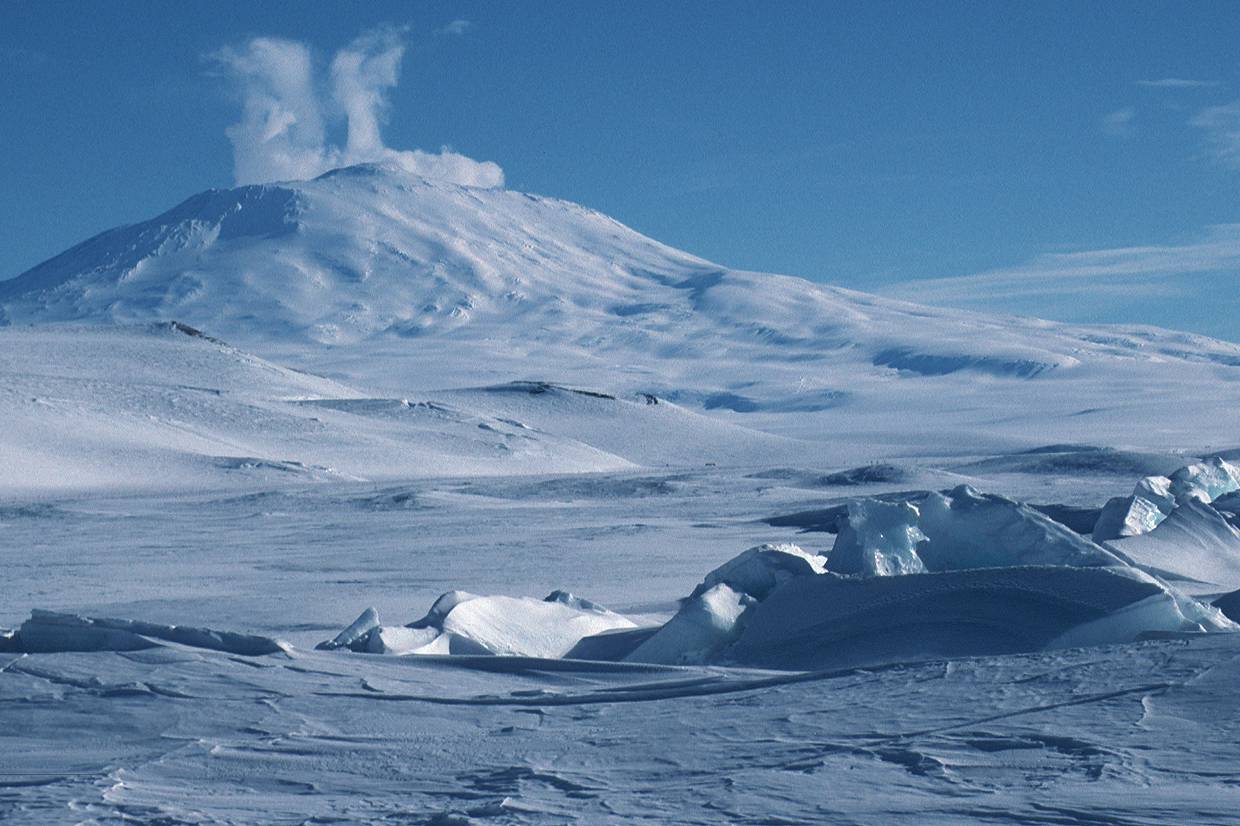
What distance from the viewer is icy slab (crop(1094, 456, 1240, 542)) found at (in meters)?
12.0

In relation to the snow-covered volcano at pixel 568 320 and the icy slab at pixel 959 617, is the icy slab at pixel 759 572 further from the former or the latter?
the snow-covered volcano at pixel 568 320

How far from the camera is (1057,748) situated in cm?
444

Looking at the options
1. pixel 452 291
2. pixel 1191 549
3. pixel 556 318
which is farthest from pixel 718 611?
pixel 452 291

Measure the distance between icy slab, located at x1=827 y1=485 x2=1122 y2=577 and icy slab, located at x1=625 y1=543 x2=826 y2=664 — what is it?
1.21 ft

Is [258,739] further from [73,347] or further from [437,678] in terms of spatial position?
[73,347]

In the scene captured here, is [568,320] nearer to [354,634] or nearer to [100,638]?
[354,634]

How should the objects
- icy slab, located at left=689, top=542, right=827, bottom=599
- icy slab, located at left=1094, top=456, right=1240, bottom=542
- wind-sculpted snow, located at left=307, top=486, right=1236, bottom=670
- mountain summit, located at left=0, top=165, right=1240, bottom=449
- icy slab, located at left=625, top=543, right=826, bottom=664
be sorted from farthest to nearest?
1. mountain summit, located at left=0, top=165, right=1240, bottom=449
2. icy slab, located at left=1094, top=456, right=1240, bottom=542
3. icy slab, located at left=689, top=542, right=827, bottom=599
4. icy slab, located at left=625, top=543, right=826, bottom=664
5. wind-sculpted snow, located at left=307, top=486, right=1236, bottom=670

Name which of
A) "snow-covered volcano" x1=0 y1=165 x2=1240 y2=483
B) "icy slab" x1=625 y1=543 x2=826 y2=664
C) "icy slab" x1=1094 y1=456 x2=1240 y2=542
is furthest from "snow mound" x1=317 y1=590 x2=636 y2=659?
"snow-covered volcano" x1=0 y1=165 x2=1240 y2=483

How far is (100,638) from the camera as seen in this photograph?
20.4ft

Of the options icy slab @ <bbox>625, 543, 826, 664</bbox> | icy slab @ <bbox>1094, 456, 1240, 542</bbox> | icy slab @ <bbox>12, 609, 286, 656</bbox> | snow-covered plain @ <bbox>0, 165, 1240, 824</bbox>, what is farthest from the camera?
icy slab @ <bbox>1094, 456, 1240, 542</bbox>

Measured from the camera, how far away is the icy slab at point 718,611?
6895 millimetres

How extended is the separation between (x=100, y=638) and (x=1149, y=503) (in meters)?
9.44

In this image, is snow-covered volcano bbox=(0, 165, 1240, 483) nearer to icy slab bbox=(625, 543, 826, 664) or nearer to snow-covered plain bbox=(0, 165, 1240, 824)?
snow-covered plain bbox=(0, 165, 1240, 824)

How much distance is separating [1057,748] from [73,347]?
45.2 metres
